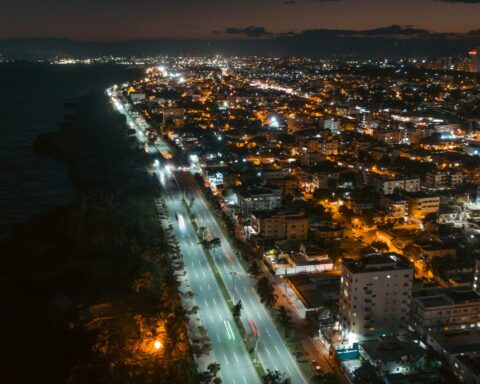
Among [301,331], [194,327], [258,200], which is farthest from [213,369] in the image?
[258,200]

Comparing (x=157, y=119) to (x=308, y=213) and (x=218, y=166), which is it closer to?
(x=218, y=166)

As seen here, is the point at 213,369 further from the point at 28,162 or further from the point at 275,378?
the point at 28,162

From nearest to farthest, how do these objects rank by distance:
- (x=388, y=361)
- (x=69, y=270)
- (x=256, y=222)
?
(x=388, y=361) < (x=69, y=270) < (x=256, y=222)

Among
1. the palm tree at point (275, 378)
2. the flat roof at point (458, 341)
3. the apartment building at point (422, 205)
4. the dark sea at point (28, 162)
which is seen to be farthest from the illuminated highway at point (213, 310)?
the apartment building at point (422, 205)

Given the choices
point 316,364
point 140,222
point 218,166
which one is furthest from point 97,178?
point 316,364

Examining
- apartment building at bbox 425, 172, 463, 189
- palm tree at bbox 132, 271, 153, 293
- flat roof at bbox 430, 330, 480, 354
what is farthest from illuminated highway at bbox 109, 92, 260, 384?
apartment building at bbox 425, 172, 463, 189

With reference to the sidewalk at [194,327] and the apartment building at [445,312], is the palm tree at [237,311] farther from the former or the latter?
the apartment building at [445,312]
